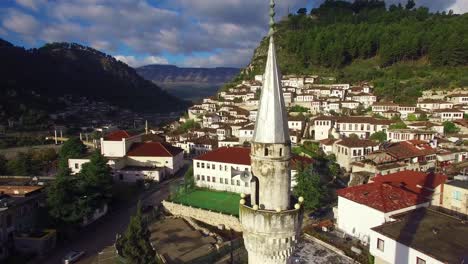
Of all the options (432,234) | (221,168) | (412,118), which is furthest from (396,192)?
(412,118)

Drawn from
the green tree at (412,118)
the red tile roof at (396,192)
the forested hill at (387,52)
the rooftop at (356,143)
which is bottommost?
the red tile roof at (396,192)

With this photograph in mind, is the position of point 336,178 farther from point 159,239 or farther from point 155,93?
point 155,93

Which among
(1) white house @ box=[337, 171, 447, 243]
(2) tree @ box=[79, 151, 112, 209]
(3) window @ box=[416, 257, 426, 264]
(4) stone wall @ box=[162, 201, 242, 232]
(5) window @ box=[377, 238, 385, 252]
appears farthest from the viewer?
(2) tree @ box=[79, 151, 112, 209]

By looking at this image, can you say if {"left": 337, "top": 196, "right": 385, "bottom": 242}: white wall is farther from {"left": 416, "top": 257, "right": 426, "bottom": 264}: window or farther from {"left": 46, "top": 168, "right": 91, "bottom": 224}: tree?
{"left": 46, "top": 168, "right": 91, "bottom": 224}: tree

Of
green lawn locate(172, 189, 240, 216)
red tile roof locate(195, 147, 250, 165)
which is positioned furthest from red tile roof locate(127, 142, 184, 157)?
green lawn locate(172, 189, 240, 216)

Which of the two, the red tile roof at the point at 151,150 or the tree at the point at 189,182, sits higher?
the red tile roof at the point at 151,150

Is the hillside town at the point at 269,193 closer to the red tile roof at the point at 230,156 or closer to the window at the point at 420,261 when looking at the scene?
the window at the point at 420,261

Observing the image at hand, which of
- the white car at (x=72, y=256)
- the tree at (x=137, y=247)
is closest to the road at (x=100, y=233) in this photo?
the white car at (x=72, y=256)
